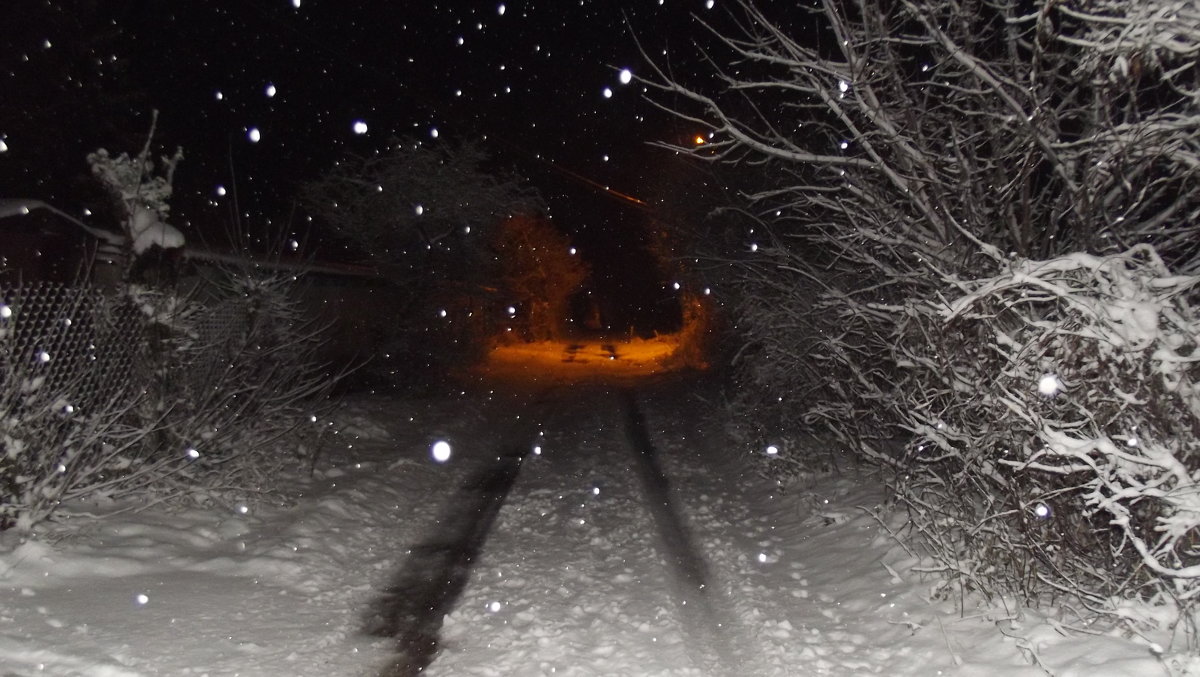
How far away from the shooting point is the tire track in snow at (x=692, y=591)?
5.56 metres

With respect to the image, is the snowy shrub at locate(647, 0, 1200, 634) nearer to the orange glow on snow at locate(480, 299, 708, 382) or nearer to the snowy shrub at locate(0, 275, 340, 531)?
the snowy shrub at locate(0, 275, 340, 531)

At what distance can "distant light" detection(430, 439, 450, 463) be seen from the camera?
12.5 metres

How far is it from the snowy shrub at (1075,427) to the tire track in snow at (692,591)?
173cm

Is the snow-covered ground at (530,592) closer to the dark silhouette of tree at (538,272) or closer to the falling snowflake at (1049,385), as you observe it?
the falling snowflake at (1049,385)

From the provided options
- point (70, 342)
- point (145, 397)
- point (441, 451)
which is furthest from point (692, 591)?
point (441, 451)

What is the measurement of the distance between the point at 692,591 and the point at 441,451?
7.02 metres

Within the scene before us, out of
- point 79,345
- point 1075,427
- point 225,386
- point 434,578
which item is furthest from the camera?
point 225,386

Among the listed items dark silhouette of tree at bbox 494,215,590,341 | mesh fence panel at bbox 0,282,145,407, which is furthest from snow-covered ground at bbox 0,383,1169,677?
dark silhouette of tree at bbox 494,215,590,341

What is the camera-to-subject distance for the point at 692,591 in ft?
22.6

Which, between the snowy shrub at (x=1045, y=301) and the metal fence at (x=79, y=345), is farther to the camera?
the metal fence at (x=79, y=345)

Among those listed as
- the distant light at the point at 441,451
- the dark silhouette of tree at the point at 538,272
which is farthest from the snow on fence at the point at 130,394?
the dark silhouette of tree at the point at 538,272

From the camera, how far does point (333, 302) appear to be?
21.2 m

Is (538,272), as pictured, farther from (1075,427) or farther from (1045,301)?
(1075,427)

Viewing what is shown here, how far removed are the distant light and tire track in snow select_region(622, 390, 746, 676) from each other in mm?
3119
